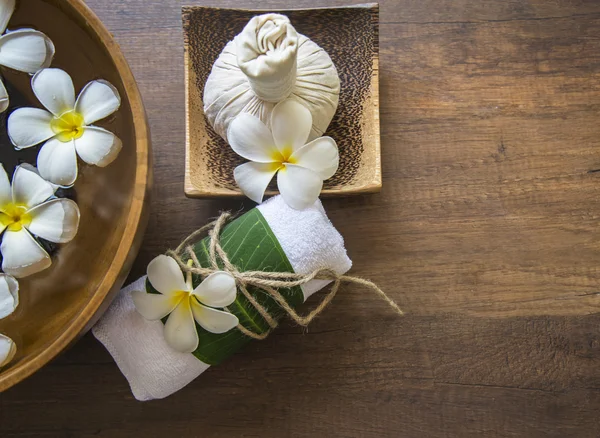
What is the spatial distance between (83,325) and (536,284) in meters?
0.50

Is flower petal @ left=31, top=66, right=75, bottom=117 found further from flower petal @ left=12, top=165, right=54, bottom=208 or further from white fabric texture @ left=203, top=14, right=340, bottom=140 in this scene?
white fabric texture @ left=203, top=14, right=340, bottom=140

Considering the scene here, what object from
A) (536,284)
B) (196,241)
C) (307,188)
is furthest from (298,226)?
(536,284)

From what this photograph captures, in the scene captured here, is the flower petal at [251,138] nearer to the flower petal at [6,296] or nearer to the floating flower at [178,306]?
the floating flower at [178,306]

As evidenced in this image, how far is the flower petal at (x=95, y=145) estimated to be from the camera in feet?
1.42

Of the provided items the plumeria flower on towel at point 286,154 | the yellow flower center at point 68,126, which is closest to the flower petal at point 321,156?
the plumeria flower on towel at point 286,154

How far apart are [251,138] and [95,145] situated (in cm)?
16

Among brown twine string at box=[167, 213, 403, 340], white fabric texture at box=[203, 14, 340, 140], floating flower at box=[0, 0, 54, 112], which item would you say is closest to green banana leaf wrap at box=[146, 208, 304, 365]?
brown twine string at box=[167, 213, 403, 340]

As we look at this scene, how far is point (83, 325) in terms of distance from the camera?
1.52 ft

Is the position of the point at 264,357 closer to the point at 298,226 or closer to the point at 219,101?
the point at 298,226

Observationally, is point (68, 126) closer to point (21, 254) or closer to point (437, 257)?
point (21, 254)

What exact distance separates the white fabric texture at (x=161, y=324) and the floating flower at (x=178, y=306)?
0.10 feet

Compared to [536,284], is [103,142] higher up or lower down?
higher up

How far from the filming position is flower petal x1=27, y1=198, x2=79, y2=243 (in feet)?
1.40

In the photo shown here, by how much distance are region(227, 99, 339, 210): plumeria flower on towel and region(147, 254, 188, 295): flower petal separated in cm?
10
